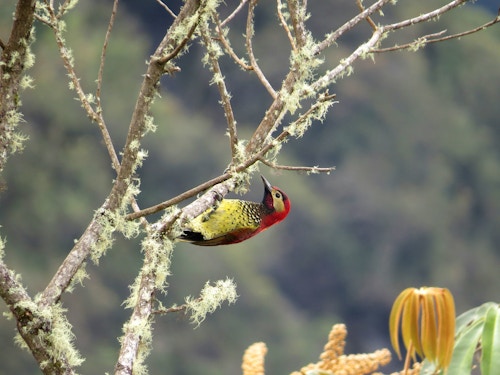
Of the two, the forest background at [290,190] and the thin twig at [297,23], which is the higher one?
the forest background at [290,190]

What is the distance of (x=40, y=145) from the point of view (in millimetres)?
16547

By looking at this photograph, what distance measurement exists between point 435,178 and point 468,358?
17586mm

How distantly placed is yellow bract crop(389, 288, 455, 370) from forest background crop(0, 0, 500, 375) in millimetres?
13289

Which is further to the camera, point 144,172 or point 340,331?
point 144,172

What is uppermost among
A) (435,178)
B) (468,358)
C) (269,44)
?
(269,44)

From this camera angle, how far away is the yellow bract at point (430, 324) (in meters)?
1.23

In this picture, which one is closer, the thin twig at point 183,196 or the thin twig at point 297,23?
the thin twig at point 183,196

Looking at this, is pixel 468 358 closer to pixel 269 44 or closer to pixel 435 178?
pixel 269 44

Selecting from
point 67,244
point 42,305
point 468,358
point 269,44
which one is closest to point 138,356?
point 42,305

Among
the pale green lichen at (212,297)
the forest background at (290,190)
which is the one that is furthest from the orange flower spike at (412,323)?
the forest background at (290,190)

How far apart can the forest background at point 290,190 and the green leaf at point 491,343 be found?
13.1 meters

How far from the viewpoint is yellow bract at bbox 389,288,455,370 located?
1.23 metres

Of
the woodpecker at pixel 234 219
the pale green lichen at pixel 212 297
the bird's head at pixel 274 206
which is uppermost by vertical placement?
the bird's head at pixel 274 206

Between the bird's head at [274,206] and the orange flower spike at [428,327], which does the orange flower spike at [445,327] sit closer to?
the orange flower spike at [428,327]
